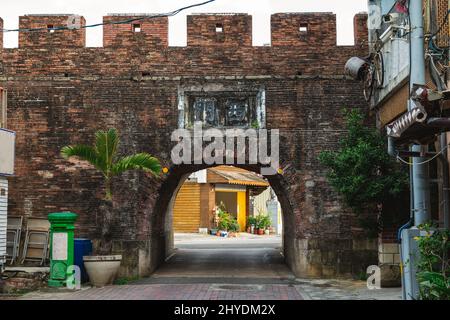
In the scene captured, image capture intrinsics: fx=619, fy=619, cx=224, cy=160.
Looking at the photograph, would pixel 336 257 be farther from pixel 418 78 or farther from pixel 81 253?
pixel 418 78

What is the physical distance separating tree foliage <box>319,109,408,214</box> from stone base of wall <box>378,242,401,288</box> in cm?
132

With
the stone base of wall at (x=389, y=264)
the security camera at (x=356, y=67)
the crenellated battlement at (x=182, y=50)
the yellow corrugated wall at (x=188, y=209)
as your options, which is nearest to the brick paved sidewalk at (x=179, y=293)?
the stone base of wall at (x=389, y=264)

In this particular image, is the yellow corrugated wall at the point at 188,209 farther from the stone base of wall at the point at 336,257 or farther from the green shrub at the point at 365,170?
the green shrub at the point at 365,170

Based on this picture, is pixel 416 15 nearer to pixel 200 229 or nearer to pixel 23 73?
pixel 23 73

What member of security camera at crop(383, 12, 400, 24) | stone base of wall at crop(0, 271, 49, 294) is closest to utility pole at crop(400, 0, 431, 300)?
security camera at crop(383, 12, 400, 24)

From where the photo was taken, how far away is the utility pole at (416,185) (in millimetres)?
8438

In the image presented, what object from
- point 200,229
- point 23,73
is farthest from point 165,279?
point 200,229

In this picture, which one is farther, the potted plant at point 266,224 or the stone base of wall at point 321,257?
the potted plant at point 266,224

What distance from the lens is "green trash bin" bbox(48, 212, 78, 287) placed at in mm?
12031

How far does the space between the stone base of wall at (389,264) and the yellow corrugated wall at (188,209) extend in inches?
860

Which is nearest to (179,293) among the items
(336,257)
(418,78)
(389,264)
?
(336,257)

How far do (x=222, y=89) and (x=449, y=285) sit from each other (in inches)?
302

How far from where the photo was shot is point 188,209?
1366 inches

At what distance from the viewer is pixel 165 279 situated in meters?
13.7
